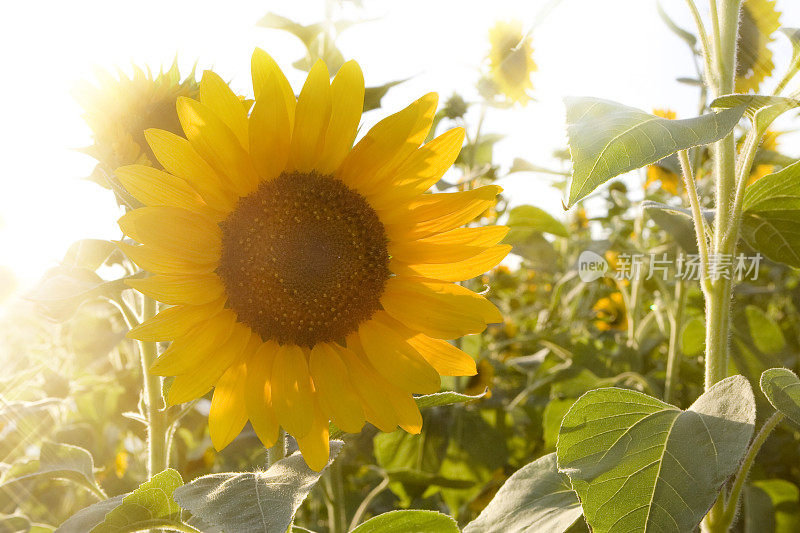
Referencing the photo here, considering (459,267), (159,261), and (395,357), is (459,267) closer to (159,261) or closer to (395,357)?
(395,357)

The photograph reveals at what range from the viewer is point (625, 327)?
10.2 feet

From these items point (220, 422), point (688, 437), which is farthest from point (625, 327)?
point (220, 422)

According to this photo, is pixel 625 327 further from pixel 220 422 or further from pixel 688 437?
pixel 220 422

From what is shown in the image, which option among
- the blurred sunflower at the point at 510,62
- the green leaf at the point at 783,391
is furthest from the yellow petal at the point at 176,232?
the blurred sunflower at the point at 510,62

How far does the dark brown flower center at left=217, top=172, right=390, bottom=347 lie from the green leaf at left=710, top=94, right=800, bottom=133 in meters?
0.36

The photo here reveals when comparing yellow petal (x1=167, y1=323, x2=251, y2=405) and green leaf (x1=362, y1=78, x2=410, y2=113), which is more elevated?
green leaf (x1=362, y1=78, x2=410, y2=113)

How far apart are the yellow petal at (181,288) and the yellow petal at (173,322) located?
0.03 feet

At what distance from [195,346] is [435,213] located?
28 cm

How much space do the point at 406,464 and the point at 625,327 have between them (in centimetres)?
175

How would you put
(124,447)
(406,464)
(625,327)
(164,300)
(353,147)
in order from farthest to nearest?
1. (625,327)
2. (124,447)
3. (406,464)
4. (353,147)
5. (164,300)

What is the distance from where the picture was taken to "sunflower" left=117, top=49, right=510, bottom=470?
0.64m

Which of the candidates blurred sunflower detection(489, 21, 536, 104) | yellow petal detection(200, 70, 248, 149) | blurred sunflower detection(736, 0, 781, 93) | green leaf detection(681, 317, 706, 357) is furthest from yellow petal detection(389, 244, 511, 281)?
blurred sunflower detection(489, 21, 536, 104)

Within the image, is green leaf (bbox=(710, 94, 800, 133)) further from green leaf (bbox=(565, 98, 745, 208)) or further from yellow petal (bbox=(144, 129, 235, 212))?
yellow petal (bbox=(144, 129, 235, 212))

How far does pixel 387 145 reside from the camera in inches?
27.6
